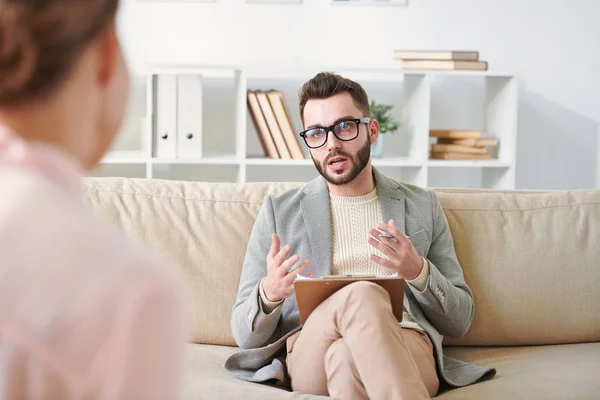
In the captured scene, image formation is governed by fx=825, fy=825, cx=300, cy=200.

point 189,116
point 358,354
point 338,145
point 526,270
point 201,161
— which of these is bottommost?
point 358,354

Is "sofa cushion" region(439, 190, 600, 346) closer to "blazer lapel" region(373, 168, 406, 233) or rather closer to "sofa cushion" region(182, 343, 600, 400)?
"sofa cushion" region(182, 343, 600, 400)

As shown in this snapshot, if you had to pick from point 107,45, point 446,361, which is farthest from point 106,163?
point 107,45

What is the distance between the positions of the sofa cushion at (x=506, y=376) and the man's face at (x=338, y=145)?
0.58m

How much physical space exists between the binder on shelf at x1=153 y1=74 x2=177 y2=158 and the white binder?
23mm

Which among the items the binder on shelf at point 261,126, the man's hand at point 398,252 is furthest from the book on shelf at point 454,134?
the man's hand at point 398,252

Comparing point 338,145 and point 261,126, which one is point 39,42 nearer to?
point 338,145

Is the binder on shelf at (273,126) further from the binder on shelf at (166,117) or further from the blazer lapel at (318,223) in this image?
the blazer lapel at (318,223)

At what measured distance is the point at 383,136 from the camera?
4.16 m

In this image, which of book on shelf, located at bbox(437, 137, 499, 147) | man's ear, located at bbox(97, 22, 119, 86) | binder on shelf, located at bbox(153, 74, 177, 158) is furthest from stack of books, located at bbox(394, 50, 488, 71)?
man's ear, located at bbox(97, 22, 119, 86)

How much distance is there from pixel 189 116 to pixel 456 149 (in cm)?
129

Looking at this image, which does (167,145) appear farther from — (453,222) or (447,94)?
(453,222)

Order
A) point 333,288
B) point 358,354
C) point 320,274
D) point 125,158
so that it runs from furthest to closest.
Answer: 1. point 125,158
2. point 320,274
3. point 333,288
4. point 358,354

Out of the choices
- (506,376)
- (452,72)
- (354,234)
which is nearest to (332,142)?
(354,234)

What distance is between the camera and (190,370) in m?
2.15
